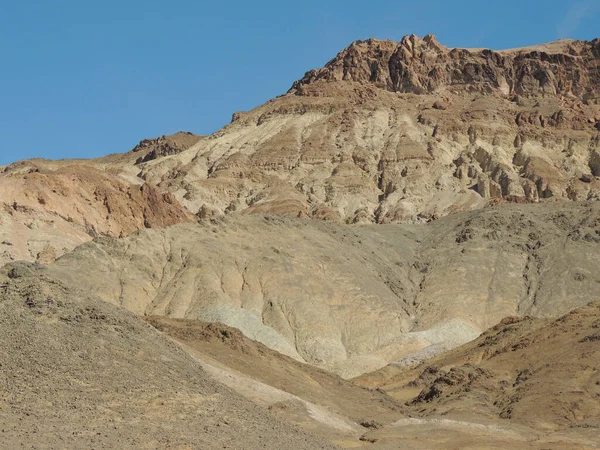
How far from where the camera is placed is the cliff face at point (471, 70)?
170 meters

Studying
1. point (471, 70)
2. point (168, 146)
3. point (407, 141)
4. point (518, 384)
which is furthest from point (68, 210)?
point (471, 70)

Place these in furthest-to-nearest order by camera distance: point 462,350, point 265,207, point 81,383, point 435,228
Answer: point 265,207
point 435,228
point 462,350
point 81,383

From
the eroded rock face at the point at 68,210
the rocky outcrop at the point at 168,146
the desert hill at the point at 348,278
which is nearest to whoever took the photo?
the desert hill at the point at 348,278

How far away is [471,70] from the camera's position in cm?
17175

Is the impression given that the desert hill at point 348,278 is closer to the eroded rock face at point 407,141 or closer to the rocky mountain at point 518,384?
the rocky mountain at point 518,384

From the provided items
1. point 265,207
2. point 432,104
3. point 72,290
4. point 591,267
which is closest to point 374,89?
point 432,104

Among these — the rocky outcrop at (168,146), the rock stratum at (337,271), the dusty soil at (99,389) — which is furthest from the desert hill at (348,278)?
the rocky outcrop at (168,146)

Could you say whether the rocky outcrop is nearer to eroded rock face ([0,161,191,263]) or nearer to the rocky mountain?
eroded rock face ([0,161,191,263])

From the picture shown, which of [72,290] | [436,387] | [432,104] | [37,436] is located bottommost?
[37,436]

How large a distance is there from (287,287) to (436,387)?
89.4 ft

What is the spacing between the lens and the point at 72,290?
102ft

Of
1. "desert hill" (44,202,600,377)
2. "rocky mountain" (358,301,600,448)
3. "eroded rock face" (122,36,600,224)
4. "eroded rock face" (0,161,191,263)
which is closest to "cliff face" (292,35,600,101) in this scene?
"eroded rock face" (122,36,600,224)

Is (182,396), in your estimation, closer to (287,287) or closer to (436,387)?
(436,387)

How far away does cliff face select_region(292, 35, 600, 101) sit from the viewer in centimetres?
17012
